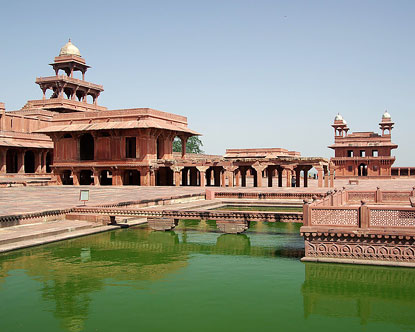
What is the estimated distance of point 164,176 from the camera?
36.0m

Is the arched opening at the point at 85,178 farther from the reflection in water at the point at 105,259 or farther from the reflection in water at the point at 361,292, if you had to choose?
the reflection in water at the point at 361,292

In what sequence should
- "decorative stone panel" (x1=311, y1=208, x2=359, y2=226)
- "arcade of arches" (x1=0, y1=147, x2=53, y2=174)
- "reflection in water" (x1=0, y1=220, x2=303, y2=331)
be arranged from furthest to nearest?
"arcade of arches" (x1=0, y1=147, x2=53, y2=174)
"decorative stone panel" (x1=311, y1=208, x2=359, y2=226)
"reflection in water" (x1=0, y1=220, x2=303, y2=331)

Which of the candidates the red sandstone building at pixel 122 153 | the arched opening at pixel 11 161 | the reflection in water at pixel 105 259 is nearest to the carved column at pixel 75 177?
the red sandstone building at pixel 122 153

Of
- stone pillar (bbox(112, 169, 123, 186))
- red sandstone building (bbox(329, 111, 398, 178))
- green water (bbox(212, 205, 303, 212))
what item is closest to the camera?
green water (bbox(212, 205, 303, 212))

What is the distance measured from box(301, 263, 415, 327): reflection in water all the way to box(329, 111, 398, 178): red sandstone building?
47.5 m

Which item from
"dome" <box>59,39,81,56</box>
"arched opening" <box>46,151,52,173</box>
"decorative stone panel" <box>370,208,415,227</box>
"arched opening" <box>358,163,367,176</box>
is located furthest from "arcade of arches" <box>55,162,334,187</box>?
"decorative stone panel" <box>370,208,415,227</box>

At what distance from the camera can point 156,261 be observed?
11.2 meters

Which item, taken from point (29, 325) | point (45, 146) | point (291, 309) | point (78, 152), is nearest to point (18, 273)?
point (29, 325)

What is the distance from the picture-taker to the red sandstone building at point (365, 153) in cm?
5466

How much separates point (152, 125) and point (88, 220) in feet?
57.9

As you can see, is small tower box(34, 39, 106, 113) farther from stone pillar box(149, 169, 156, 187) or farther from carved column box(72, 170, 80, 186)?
stone pillar box(149, 169, 156, 187)

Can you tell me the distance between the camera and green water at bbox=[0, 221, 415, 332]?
23.1ft

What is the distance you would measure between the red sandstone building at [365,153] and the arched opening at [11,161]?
34873mm

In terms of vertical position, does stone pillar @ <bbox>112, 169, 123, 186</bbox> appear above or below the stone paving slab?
above
